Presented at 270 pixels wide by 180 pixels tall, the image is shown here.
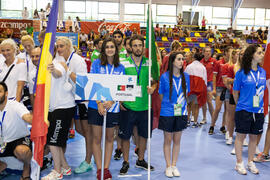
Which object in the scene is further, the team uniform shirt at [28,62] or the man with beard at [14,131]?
the team uniform shirt at [28,62]

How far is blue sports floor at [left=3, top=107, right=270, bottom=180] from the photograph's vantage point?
12.2 feet

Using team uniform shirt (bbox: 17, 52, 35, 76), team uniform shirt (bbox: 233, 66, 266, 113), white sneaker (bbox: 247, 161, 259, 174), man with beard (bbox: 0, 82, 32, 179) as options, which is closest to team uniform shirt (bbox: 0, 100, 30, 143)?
man with beard (bbox: 0, 82, 32, 179)

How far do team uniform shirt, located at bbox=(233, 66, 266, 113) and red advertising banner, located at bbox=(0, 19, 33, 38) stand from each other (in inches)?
577

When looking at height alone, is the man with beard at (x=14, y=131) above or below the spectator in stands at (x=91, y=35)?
below

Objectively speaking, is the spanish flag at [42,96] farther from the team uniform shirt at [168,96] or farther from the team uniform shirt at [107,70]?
the team uniform shirt at [168,96]

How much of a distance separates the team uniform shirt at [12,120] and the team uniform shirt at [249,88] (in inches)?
99.1

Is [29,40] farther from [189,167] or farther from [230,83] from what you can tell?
[230,83]

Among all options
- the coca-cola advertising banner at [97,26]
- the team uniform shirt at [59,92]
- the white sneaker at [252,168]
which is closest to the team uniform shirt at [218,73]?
the white sneaker at [252,168]

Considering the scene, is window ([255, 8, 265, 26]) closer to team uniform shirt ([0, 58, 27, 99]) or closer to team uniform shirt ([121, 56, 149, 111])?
team uniform shirt ([121, 56, 149, 111])

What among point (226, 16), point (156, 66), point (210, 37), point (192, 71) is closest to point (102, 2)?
point (210, 37)

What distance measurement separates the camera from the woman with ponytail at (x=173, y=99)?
360 centimetres

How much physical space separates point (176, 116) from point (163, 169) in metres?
0.82

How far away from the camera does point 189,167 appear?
159 inches

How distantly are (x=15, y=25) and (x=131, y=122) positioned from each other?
1453 cm
